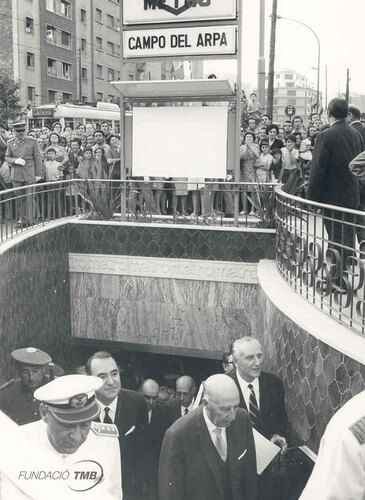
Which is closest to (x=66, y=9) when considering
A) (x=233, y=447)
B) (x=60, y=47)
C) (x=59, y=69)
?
(x=60, y=47)

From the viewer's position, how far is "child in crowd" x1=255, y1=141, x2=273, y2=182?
10797mm

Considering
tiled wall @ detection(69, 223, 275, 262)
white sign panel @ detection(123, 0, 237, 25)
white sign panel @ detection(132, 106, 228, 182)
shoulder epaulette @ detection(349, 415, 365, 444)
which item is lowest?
tiled wall @ detection(69, 223, 275, 262)

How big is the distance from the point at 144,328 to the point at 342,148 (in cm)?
432

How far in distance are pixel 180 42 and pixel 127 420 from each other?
5232 mm

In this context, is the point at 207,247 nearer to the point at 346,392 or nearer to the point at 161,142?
the point at 161,142

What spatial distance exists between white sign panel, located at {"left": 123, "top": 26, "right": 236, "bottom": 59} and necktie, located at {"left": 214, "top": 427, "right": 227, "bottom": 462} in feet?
18.7

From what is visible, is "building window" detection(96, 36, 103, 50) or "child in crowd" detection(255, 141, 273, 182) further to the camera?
"building window" detection(96, 36, 103, 50)

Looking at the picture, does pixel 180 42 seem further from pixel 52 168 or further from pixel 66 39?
pixel 66 39

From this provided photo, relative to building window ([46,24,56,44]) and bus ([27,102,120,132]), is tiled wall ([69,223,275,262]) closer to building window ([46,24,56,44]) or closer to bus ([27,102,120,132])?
bus ([27,102,120,132])

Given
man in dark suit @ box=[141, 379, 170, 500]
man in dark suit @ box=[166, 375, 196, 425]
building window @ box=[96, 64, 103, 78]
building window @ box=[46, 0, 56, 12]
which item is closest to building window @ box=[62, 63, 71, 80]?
building window @ box=[46, 0, 56, 12]

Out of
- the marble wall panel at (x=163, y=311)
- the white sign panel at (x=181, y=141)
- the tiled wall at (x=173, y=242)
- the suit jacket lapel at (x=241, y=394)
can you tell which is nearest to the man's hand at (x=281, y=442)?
the suit jacket lapel at (x=241, y=394)

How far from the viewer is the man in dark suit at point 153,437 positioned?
6.74m

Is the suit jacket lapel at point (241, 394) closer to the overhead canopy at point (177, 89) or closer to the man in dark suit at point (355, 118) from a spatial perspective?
the man in dark suit at point (355, 118)

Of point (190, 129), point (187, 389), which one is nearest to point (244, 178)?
point (190, 129)
